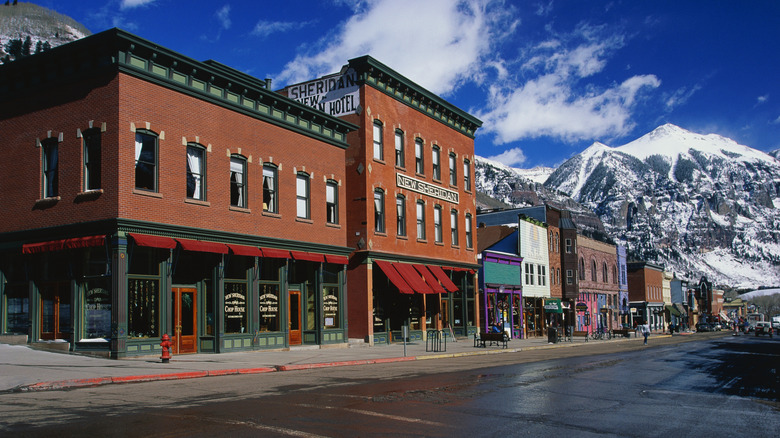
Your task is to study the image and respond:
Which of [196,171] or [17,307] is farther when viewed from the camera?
[196,171]

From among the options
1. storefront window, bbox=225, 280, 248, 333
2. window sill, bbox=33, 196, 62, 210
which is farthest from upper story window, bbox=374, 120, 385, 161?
window sill, bbox=33, 196, 62, 210

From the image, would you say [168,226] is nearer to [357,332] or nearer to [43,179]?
[43,179]

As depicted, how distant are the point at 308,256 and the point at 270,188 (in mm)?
3387

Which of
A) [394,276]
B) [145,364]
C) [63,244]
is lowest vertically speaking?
[145,364]

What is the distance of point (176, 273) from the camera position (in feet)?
77.0

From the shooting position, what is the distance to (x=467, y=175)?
145 ft

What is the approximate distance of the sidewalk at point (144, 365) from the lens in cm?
1526

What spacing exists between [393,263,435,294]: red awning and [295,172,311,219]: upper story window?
712 cm

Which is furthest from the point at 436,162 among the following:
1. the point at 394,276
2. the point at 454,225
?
the point at 394,276

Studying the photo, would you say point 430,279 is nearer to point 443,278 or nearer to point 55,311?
point 443,278

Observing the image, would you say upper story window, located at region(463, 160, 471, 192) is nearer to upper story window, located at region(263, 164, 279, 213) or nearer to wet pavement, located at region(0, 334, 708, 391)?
wet pavement, located at region(0, 334, 708, 391)

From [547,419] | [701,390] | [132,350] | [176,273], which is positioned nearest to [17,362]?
[132,350]

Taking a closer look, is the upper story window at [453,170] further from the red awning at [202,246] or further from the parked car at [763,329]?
the parked car at [763,329]

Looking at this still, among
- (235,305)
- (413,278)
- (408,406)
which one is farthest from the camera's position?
(413,278)
